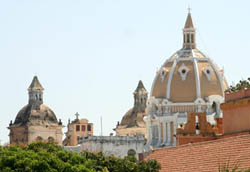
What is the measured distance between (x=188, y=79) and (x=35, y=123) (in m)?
25.0

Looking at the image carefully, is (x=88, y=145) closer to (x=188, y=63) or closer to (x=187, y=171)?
(x=188, y=63)

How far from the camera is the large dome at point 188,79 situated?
119750 millimetres

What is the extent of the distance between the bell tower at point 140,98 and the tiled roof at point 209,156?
3781 inches

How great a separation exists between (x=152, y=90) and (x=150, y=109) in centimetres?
216

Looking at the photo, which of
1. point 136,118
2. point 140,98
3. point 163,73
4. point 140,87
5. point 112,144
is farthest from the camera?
point 140,87

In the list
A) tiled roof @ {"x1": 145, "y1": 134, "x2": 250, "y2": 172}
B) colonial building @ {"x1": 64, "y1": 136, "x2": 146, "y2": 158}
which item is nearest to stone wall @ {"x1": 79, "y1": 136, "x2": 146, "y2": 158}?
colonial building @ {"x1": 64, "y1": 136, "x2": 146, "y2": 158}

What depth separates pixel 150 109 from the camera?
123 meters

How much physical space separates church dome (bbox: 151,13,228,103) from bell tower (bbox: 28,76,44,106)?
22.2 meters

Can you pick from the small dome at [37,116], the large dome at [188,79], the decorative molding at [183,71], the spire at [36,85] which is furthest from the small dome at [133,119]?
the decorative molding at [183,71]

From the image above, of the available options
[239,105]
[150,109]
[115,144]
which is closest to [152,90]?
[150,109]

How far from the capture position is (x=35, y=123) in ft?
450

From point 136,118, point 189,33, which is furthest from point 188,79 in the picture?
point 136,118

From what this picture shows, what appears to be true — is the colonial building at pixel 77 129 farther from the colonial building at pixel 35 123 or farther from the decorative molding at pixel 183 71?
the decorative molding at pixel 183 71

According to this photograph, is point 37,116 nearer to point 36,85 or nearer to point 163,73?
point 36,85
